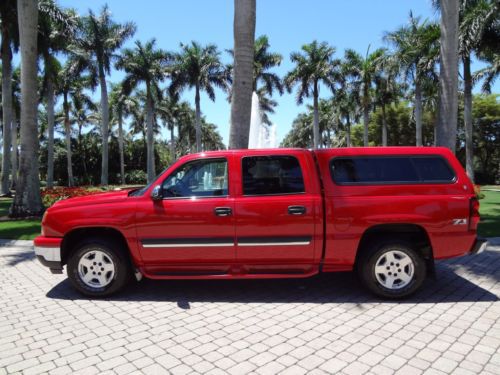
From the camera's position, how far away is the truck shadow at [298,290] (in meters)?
4.85

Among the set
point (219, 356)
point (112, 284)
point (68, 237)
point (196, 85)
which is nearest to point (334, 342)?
point (219, 356)

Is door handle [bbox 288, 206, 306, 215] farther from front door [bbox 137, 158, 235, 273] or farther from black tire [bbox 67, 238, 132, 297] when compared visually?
black tire [bbox 67, 238, 132, 297]

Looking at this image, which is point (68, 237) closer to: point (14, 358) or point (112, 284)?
point (112, 284)

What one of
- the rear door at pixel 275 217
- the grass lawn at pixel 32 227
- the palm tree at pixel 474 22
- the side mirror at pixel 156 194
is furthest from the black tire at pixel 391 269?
the palm tree at pixel 474 22

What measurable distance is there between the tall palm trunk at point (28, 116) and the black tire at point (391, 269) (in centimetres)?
1220

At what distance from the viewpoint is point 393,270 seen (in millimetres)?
4742

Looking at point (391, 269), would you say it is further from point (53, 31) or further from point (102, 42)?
point (102, 42)

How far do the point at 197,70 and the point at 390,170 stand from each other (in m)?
33.1

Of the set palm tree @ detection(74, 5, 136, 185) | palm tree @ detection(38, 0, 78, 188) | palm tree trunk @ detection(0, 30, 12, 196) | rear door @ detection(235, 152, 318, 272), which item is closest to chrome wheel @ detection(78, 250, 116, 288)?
rear door @ detection(235, 152, 318, 272)

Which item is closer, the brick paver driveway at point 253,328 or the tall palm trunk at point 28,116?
the brick paver driveway at point 253,328

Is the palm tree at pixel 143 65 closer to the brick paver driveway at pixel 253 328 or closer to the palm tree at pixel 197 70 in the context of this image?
the palm tree at pixel 197 70

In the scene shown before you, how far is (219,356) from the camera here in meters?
3.46

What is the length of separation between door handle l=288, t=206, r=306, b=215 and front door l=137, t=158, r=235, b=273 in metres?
0.71

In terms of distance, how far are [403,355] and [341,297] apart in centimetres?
151
